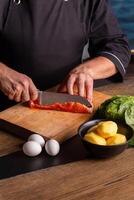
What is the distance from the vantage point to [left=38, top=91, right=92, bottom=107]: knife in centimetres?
152

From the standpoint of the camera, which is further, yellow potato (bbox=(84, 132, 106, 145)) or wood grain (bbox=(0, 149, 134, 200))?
yellow potato (bbox=(84, 132, 106, 145))

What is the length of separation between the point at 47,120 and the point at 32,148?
0.73 ft

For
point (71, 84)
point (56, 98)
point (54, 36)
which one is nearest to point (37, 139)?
point (56, 98)

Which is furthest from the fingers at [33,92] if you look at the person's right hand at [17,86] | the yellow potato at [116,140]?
the yellow potato at [116,140]

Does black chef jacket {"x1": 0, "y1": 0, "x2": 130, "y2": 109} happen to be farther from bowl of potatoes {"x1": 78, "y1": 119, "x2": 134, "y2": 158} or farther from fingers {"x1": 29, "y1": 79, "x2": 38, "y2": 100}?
bowl of potatoes {"x1": 78, "y1": 119, "x2": 134, "y2": 158}

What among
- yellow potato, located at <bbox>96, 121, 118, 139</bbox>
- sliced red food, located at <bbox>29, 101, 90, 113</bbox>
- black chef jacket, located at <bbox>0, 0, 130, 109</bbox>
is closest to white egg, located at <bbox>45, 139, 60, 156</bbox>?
yellow potato, located at <bbox>96, 121, 118, 139</bbox>

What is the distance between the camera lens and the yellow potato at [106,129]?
121cm

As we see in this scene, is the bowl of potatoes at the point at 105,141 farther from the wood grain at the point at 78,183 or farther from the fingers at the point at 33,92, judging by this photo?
the fingers at the point at 33,92

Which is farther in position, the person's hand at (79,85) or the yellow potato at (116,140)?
the person's hand at (79,85)

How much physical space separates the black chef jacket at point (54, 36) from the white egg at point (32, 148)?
0.64 m

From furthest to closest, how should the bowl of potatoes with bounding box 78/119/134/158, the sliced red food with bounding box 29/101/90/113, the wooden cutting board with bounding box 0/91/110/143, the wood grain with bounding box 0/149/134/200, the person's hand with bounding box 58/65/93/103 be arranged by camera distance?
the person's hand with bounding box 58/65/93/103, the sliced red food with bounding box 29/101/90/113, the wooden cutting board with bounding box 0/91/110/143, the bowl of potatoes with bounding box 78/119/134/158, the wood grain with bounding box 0/149/134/200

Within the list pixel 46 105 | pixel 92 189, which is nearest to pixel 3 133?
pixel 46 105

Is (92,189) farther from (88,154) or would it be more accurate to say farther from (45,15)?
(45,15)

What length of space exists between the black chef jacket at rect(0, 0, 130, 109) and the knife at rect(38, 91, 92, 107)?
0.34m
